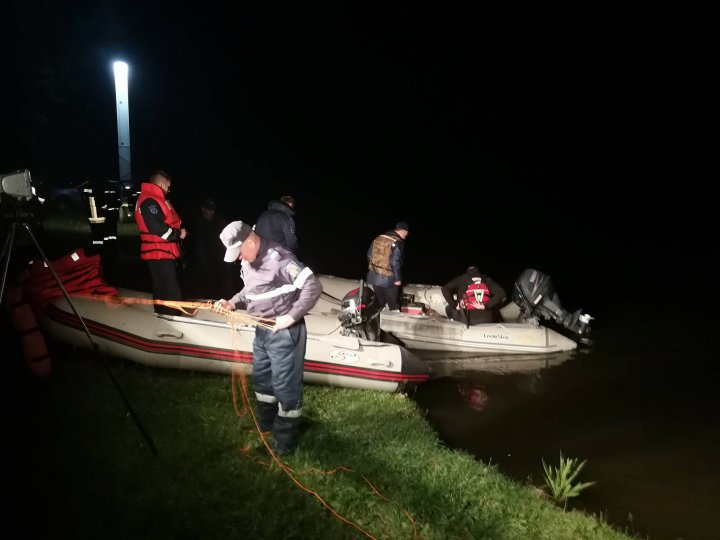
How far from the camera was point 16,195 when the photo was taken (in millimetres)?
3283

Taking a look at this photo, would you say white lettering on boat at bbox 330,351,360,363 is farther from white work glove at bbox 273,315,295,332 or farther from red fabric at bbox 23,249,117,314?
red fabric at bbox 23,249,117,314

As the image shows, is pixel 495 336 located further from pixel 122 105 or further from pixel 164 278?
pixel 122 105

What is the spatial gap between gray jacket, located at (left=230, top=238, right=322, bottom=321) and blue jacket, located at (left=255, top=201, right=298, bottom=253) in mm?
3192

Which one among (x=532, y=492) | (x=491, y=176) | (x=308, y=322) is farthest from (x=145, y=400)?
(x=491, y=176)

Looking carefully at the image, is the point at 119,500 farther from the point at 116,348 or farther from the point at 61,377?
the point at 116,348

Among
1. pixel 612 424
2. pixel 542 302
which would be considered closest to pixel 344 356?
pixel 612 424

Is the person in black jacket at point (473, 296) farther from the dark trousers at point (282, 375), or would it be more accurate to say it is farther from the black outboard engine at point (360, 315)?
the dark trousers at point (282, 375)

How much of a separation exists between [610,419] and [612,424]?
132mm

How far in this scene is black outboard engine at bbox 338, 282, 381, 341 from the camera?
587 centimetres

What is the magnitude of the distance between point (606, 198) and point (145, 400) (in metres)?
46.0

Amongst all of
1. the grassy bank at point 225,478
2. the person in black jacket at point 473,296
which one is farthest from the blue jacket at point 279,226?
the grassy bank at point 225,478

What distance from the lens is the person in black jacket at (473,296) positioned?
7113mm

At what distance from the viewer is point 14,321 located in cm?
403

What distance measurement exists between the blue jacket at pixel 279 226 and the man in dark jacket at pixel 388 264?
3.66 feet
